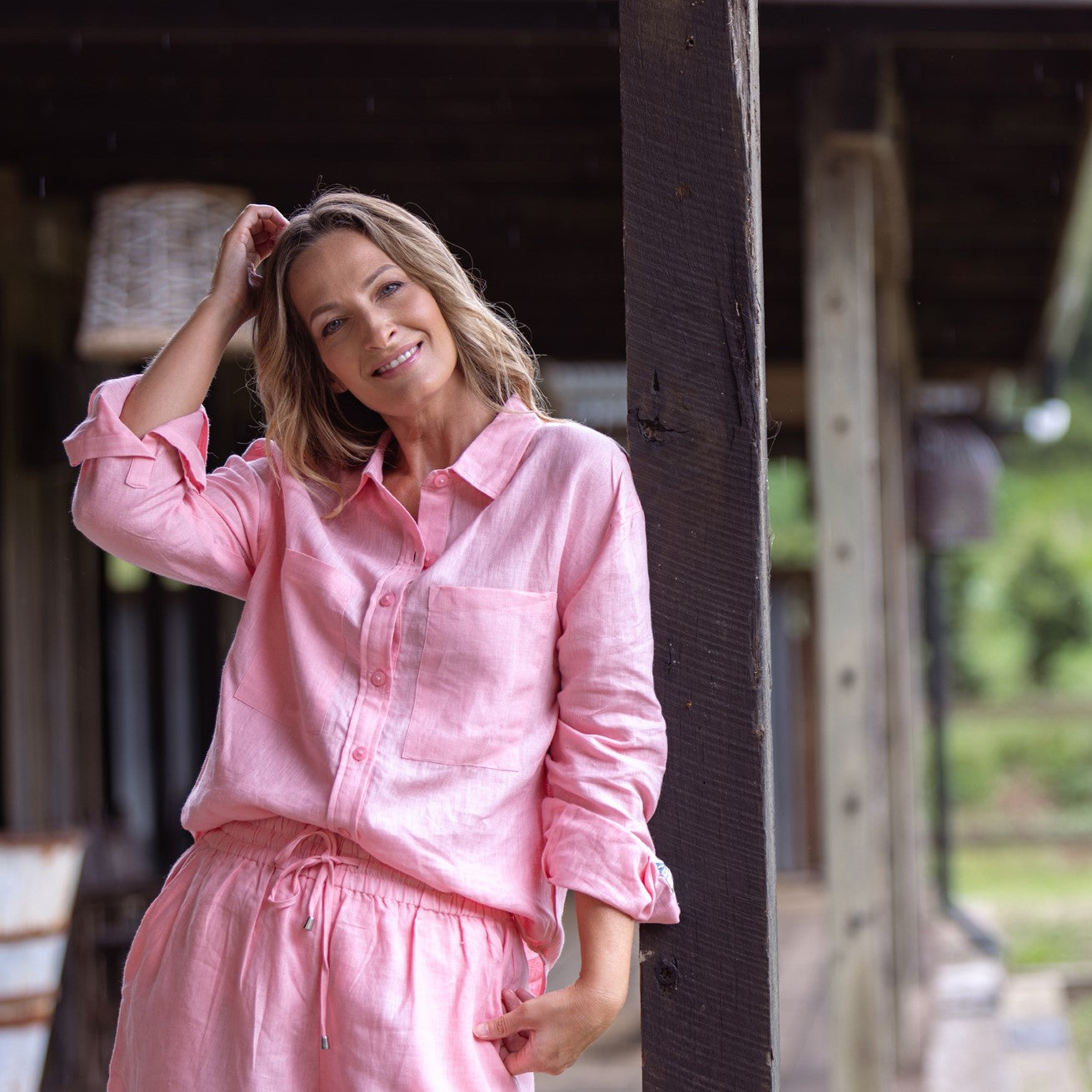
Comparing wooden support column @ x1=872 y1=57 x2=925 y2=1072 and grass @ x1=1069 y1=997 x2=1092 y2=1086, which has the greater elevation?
wooden support column @ x1=872 y1=57 x2=925 y2=1072

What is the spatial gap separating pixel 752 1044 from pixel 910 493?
6127mm

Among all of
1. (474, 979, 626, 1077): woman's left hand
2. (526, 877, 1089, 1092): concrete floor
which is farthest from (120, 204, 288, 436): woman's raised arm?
(526, 877, 1089, 1092): concrete floor

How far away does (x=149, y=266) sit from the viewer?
3438 mm

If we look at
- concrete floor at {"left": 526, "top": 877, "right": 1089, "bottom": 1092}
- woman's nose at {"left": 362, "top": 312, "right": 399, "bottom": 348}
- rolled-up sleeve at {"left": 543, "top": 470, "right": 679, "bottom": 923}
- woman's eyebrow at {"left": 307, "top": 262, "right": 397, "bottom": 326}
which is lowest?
concrete floor at {"left": 526, "top": 877, "right": 1089, "bottom": 1092}

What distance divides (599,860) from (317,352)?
23.7 inches

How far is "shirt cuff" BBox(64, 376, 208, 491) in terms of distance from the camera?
1490 mm

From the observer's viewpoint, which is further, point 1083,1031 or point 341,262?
point 1083,1031

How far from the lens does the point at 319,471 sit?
1615 millimetres

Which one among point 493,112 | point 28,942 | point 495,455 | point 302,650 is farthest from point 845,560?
point 302,650

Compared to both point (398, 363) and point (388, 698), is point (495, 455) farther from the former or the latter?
point (388, 698)

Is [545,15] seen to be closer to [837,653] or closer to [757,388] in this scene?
[837,653]

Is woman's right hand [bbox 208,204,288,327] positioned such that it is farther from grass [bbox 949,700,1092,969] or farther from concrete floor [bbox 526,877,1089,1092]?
grass [bbox 949,700,1092,969]

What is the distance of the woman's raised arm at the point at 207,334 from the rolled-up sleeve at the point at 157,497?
2cm

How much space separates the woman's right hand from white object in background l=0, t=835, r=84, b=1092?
1.61 meters
